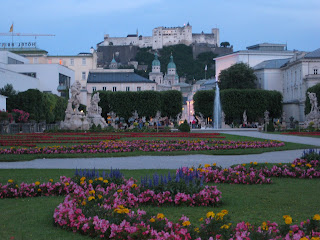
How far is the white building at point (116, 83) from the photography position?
9106 cm

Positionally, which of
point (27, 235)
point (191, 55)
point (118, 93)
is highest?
point (191, 55)

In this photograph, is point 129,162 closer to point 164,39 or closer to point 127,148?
point 127,148

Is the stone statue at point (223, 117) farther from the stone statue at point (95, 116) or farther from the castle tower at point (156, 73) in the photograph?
the castle tower at point (156, 73)

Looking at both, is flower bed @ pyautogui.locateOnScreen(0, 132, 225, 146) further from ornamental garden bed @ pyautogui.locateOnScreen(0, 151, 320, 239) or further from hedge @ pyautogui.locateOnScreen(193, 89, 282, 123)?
hedge @ pyautogui.locateOnScreen(193, 89, 282, 123)

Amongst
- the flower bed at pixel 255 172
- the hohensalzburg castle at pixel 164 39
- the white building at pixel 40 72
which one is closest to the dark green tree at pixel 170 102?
the white building at pixel 40 72

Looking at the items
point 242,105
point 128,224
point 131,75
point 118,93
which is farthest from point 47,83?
point 128,224

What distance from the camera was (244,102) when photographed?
72375mm

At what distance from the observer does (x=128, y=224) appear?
6418mm

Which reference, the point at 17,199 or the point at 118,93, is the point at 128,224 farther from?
the point at 118,93

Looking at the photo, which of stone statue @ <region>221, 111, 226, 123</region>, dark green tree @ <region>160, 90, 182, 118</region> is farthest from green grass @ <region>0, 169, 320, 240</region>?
dark green tree @ <region>160, 90, 182, 118</region>

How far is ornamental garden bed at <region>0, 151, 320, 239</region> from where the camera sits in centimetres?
618

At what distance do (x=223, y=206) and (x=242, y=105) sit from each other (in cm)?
6477

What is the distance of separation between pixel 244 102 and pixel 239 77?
12.1 metres

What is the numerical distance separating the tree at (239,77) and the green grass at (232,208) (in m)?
72.8
